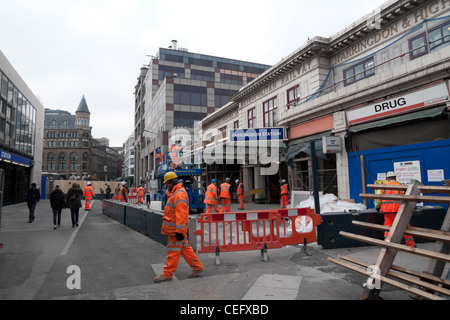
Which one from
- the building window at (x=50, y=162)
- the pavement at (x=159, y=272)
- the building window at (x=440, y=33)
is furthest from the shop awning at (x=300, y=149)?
the building window at (x=50, y=162)

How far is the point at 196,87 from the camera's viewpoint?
50.4 m

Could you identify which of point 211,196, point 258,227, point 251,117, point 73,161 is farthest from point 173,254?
point 73,161

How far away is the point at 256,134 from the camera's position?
15.6 meters

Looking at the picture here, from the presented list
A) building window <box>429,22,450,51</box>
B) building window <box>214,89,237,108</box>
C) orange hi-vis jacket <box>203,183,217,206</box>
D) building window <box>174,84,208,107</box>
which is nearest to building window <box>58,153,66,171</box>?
building window <box>174,84,208,107</box>

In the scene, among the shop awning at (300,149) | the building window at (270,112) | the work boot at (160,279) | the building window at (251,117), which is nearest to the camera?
the work boot at (160,279)

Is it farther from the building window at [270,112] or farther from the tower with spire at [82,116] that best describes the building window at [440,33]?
the tower with spire at [82,116]

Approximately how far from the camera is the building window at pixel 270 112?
64.1 feet

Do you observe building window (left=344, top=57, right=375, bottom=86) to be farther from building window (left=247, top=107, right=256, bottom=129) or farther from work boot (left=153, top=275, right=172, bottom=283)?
work boot (left=153, top=275, right=172, bottom=283)

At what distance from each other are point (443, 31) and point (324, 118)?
208 inches

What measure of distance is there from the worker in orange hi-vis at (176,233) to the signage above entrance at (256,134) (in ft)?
35.5

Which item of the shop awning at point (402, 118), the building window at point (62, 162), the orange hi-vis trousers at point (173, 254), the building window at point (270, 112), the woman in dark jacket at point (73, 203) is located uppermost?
the building window at point (62, 162)
